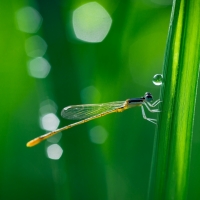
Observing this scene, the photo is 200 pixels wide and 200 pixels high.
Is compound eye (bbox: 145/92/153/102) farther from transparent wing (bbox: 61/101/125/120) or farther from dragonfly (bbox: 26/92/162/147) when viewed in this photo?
transparent wing (bbox: 61/101/125/120)

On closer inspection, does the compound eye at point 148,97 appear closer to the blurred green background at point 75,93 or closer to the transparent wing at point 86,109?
the blurred green background at point 75,93

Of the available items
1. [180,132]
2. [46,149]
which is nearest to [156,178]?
[180,132]

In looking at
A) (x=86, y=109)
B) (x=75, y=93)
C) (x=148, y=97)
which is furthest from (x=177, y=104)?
(x=86, y=109)

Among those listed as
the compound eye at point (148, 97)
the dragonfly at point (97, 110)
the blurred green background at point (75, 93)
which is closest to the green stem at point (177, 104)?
the blurred green background at point (75, 93)

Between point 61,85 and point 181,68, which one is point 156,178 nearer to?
point 181,68

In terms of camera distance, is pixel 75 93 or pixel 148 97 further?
pixel 148 97

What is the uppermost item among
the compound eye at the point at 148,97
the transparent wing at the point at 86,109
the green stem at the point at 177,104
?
the compound eye at the point at 148,97

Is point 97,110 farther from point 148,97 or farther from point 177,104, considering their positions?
point 177,104

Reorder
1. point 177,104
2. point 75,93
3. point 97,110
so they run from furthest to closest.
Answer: point 97,110, point 75,93, point 177,104
